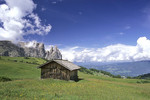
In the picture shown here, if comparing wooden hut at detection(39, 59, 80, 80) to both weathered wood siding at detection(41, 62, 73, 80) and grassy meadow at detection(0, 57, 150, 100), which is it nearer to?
weathered wood siding at detection(41, 62, 73, 80)

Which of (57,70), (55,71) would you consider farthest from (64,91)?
(55,71)

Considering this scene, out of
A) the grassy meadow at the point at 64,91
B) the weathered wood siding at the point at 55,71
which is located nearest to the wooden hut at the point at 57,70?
the weathered wood siding at the point at 55,71

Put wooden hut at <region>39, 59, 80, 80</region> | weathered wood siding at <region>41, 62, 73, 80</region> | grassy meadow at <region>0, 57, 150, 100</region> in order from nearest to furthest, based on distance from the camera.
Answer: grassy meadow at <region>0, 57, 150, 100</region>
wooden hut at <region>39, 59, 80, 80</region>
weathered wood siding at <region>41, 62, 73, 80</region>

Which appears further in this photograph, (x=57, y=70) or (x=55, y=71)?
(x=55, y=71)

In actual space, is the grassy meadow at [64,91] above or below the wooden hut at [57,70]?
below

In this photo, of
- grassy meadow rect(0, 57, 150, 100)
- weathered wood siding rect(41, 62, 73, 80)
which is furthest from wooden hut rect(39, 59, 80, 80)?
grassy meadow rect(0, 57, 150, 100)

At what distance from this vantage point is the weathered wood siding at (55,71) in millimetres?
38347

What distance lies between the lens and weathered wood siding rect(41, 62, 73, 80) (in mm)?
38347

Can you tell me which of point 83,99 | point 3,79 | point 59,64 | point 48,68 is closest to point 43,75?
point 48,68

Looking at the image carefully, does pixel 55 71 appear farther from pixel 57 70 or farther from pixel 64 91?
pixel 64 91

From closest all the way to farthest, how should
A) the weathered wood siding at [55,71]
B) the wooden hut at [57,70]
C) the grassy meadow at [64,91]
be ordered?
the grassy meadow at [64,91]
the wooden hut at [57,70]
the weathered wood siding at [55,71]

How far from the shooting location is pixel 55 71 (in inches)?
1551

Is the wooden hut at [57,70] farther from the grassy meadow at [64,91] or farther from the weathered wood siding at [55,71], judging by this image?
the grassy meadow at [64,91]

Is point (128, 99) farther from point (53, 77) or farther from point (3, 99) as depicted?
point (53, 77)
